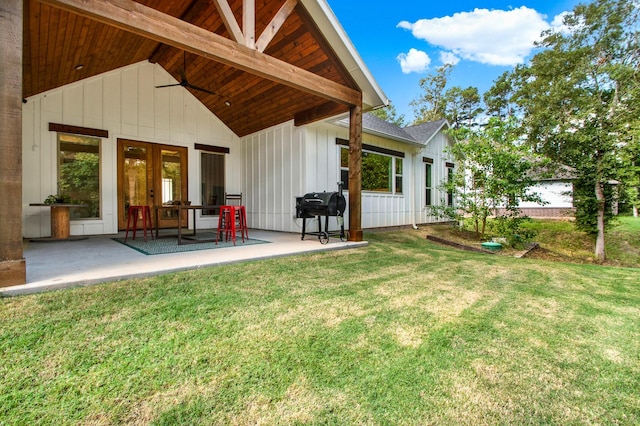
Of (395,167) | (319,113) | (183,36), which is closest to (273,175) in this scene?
(319,113)

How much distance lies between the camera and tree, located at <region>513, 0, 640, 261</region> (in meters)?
7.59

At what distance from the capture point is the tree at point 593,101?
24.9 ft

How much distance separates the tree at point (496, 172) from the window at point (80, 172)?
8.76 m

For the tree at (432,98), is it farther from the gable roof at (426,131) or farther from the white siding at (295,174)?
the white siding at (295,174)

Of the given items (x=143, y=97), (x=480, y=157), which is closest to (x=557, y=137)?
(x=480, y=157)

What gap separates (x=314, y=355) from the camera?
1636 millimetres

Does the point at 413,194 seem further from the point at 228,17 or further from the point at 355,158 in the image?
A: the point at 228,17

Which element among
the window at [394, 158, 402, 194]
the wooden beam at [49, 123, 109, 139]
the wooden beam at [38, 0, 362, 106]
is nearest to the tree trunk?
the window at [394, 158, 402, 194]

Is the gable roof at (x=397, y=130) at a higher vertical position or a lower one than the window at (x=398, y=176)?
higher

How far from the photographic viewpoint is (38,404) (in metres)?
1.21

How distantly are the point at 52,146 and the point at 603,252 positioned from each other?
13.7 m

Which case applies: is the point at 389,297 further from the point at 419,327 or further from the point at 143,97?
the point at 143,97

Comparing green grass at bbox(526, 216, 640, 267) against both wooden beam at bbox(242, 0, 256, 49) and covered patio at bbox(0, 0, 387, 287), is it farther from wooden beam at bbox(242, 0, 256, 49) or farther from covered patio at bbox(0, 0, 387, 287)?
wooden beam at bbox(242, 0, 256, 49)

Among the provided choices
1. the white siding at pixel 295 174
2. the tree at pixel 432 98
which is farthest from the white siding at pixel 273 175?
the tree at pixel 432 98
